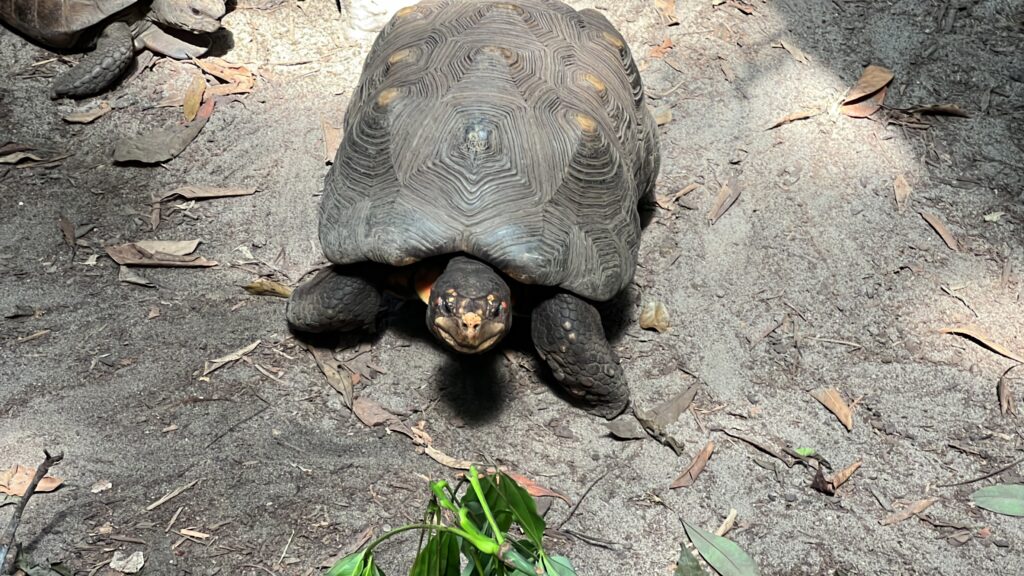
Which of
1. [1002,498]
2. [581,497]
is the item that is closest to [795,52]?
[1002,498]

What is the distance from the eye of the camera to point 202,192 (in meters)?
4.47

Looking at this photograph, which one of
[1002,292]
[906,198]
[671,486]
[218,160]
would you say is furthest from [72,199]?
[1002,292]

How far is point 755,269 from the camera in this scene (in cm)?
424

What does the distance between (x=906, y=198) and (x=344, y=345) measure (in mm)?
2926

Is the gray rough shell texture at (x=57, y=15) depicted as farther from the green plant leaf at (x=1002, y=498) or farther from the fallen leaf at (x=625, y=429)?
the green plant leaf at (x=1002, y=498)

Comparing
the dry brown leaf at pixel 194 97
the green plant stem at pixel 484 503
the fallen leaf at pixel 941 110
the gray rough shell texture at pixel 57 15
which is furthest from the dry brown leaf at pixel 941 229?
the gray rough shell texture at pixel 57 15

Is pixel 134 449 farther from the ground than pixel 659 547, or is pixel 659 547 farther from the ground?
pixel 134 449

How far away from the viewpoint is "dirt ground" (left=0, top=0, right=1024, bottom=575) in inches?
121

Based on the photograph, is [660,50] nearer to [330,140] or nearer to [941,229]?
[941,229]

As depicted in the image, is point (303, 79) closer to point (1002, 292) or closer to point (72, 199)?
point (72, 199)

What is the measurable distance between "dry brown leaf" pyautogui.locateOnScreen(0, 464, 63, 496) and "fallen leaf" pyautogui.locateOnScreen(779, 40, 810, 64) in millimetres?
4357

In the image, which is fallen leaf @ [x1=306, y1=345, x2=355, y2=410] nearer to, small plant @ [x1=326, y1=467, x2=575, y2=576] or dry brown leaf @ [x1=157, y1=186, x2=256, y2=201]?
dry brown leaf @ [x1=157, y1=186, x2=256, y2=201]

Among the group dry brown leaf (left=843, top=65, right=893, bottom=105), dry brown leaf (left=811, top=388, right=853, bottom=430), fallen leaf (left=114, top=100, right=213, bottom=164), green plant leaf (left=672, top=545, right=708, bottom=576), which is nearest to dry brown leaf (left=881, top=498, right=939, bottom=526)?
dry brown leaf (left=811, top=388, right=853, bottom=430)

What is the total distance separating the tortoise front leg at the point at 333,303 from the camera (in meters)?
3.52
